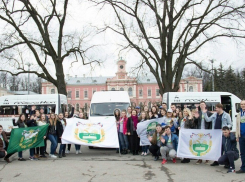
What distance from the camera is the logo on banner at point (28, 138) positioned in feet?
34.5

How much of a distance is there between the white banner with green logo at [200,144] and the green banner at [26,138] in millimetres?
4919

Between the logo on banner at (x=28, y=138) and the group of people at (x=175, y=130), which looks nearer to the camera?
the group of people at (x=175, y=130)

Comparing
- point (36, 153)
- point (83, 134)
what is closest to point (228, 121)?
point (83, 134)

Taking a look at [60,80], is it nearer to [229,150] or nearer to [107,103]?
[107,103]

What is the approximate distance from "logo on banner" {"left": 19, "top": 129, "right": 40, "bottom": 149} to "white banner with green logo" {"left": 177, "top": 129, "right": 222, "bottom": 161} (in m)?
5.08

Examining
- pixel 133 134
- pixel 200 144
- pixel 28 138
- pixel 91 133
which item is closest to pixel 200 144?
pixel 200 144

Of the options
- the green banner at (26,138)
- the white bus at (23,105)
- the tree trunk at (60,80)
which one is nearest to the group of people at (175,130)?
the green banner at (26,138)

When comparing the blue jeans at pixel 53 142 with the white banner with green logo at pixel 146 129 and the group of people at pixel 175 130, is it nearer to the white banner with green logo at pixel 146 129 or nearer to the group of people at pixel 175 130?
the group of people at pixel 175 130

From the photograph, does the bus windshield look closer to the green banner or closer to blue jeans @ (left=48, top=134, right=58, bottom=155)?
blue jeans @ (left=48, top=134, right=58, bottom=155)

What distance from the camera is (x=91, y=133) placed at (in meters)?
11.2

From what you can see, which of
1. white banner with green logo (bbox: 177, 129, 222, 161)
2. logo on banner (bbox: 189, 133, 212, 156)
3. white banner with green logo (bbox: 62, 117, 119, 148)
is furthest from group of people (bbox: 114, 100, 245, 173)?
white banner with green logo (bbox: 62, 117, 119, 148)

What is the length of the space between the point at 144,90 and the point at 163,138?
8446 centimetres

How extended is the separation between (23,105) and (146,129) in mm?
11486

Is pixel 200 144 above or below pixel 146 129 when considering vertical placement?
below
